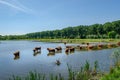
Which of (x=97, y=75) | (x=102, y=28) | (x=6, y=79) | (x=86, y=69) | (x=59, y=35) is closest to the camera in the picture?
(x=86, y=69)

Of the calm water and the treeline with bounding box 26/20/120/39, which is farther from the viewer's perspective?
the treeline with bounding box 26/20/120/39

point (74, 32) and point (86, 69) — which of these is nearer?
point (86, 69)

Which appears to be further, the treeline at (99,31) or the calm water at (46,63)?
the treeline at (99,31)

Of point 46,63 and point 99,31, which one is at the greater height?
point 99,31

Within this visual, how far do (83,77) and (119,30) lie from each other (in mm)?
109472

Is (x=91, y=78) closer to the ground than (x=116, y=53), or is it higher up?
closer to the ground

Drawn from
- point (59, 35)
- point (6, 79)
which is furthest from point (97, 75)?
point (59, 35)

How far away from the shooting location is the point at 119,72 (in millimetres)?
15109

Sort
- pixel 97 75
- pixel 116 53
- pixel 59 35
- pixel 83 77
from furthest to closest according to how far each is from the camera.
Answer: pixel 59 35 < pixel 116 53 < pixel 97 75 < pixel 83 77

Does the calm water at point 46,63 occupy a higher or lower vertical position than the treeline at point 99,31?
lower

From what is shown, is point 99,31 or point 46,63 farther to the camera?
point 99,31

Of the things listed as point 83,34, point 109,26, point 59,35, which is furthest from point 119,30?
point 59,35

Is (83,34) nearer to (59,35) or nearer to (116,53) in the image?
(59,35)

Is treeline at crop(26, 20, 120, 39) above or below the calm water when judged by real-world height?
above
